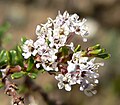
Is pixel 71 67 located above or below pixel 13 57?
below

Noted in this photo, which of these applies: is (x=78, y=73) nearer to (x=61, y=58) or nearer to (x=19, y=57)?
(x=61, y=58)

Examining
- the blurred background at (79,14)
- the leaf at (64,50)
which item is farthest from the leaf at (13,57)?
the blurred background at (79,14)

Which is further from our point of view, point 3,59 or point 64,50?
point 3,59

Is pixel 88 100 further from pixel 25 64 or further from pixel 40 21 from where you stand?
pixel 25 64

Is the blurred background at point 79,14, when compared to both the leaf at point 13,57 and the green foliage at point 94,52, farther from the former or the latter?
the green foliage at point 94,52

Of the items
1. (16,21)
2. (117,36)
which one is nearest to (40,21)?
(16,21)

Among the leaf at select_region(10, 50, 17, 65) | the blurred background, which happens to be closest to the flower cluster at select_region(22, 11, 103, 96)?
the leaf at select_region(10, 50, 17, 65)

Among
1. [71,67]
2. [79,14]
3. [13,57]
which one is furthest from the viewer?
[79,14]

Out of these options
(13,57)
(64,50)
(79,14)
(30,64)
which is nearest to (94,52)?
(64,50)
